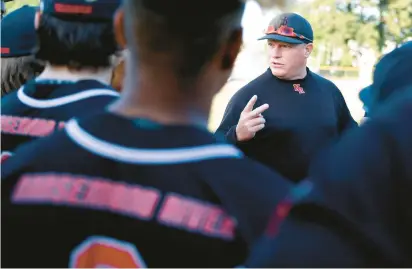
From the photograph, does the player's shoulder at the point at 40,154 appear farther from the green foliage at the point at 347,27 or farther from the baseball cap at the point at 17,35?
the green foliage at the point at 347,27

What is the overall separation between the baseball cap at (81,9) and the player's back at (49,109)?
0.23 metres

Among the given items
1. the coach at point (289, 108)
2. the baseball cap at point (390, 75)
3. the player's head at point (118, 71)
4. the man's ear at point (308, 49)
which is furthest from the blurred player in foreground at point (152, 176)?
the man's ear at point (308, 49)

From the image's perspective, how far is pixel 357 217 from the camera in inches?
41.7

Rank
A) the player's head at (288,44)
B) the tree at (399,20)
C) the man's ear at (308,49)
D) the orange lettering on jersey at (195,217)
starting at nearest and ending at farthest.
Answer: the orange lettering on jersey at (195,217) → the player's head at (288,44) → the man's ear at (308,49) → the tree at (399,20)

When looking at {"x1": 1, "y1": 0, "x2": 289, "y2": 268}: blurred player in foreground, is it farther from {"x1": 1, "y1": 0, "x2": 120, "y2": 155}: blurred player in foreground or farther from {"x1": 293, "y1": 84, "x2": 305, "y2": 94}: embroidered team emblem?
{"x1": 293, "y1": 84, "x2": 305, "y2": 94}: embroidered team emblem

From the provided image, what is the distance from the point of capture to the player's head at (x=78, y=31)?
1.91m

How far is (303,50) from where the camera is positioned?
14.0 feet

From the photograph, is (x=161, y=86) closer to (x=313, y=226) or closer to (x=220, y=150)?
(x=220, y=150)

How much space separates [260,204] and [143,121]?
32cm

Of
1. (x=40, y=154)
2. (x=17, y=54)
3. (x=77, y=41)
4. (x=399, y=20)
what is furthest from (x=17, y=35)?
(x=399, y=20)

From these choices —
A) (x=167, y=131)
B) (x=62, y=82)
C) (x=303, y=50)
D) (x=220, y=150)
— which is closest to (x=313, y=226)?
(x=220, y=150)

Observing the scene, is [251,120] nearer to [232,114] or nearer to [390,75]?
[232,114]

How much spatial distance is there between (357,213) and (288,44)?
3318 mm

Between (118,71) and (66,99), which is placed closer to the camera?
(66,99)
